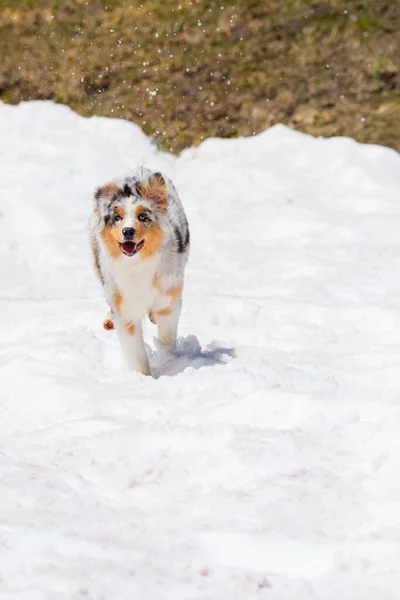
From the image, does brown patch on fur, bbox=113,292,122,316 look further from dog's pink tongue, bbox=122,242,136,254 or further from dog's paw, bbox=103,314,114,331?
dog's paw, bbox=103,314,114,331

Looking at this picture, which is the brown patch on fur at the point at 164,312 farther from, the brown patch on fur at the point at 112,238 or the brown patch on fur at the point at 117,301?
the brown patch on fur at the point at 112,238

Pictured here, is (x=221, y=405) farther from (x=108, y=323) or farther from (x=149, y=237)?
(x=108, y=323)

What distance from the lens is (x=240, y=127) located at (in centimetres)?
1479

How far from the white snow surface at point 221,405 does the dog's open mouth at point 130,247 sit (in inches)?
40.7

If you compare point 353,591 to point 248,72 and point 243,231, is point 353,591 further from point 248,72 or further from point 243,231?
point 248,72

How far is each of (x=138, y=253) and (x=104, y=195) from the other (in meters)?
0.53

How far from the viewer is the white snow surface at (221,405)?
13.3ft

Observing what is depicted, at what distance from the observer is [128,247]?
21.9 feet

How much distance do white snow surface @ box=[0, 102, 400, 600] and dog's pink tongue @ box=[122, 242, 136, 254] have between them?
3.44 feet

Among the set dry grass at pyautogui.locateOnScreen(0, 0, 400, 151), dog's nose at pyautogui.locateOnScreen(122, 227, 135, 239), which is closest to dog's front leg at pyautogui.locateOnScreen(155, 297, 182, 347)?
dog's nose at pyautogui.locateOnScreen(122, 227, 135, 239)

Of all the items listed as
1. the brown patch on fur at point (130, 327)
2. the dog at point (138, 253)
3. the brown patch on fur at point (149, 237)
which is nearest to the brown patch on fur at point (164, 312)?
the dog at point (138, 253)

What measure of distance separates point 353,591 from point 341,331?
488cm

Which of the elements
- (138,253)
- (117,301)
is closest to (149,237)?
(138,253)


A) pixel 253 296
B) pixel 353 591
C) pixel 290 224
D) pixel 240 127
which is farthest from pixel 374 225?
pixel 353 591
